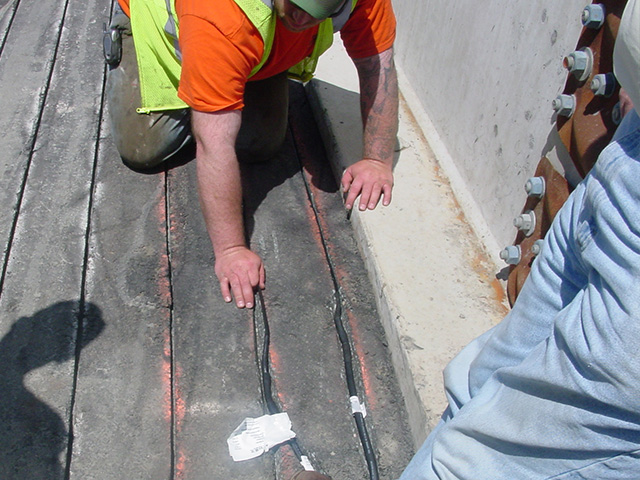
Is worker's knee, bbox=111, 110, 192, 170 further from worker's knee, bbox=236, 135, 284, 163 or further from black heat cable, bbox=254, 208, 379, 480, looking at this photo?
black heat cable, bbox=254, 208, 379, 480

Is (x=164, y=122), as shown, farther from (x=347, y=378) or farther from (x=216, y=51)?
(x=347, y=378)

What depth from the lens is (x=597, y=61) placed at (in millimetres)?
1466

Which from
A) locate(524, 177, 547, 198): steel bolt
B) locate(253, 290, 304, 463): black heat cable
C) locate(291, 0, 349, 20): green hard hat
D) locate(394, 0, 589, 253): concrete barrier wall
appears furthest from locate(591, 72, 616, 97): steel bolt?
locate(253, 290, 304, 463): black heat cable

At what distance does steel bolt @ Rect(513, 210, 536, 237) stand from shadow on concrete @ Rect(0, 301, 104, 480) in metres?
1.31

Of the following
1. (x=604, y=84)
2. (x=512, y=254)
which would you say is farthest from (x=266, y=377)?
(x=604, y=84)

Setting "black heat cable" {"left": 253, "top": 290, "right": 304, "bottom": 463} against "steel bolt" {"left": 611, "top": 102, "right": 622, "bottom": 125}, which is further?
"black heat cable" {"left": 253, "top": 290, "right": 304, "bottom": 463}

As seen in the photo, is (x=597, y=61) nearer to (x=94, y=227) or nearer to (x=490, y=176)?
(x=490, y=176)

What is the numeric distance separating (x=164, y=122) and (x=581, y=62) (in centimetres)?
161

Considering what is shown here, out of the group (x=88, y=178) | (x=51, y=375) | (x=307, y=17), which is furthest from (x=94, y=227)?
(x=307, y=17)

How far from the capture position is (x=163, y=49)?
2.26 meters

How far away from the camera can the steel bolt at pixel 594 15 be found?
1.42 m

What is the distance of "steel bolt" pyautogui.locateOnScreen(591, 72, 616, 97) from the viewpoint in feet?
4.65

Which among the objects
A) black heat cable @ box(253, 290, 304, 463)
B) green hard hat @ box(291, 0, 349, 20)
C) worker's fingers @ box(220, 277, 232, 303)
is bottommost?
black heat cable @ box(253, 290, 304, 463)

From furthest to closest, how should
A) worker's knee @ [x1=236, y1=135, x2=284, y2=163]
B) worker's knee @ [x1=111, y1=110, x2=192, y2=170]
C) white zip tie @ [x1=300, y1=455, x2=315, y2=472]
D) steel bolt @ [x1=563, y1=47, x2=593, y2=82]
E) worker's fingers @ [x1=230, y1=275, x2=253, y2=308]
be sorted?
1. worker's knee @ [x1=236, y1=135, x2=284, y2=163]
2. worker's knee @ [x1=111, y1=110, x2=192, y2=170]
3. worker's fingers @ [x1=230, y1=275, x2=253, y2=308]
4. white zip tie @ [x1=300, y1=455, x2=315, y2=472]
5. steel bolt @ [x1=563, y1=47, x2=593, y2=82]
